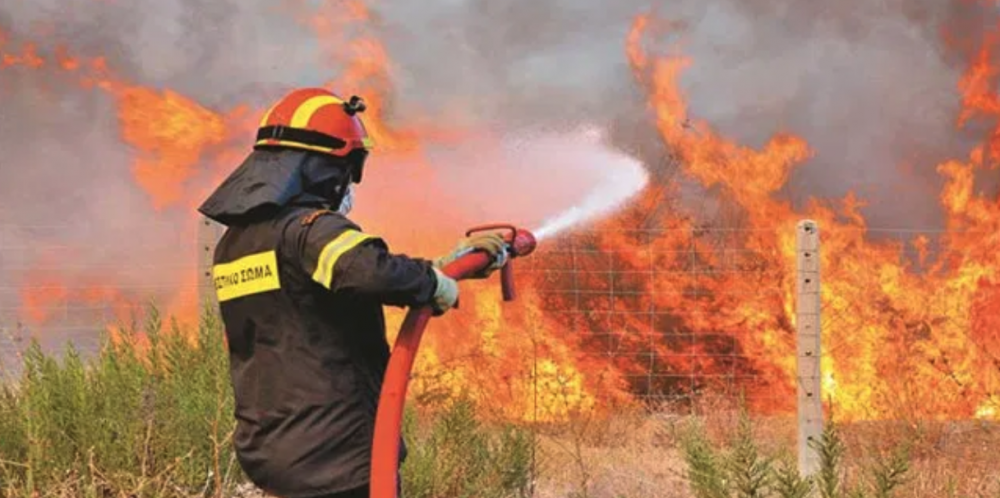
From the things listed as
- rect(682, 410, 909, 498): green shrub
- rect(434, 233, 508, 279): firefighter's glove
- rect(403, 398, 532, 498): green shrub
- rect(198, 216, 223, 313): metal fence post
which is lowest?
rect(682, 410, 909, 498): green shrub

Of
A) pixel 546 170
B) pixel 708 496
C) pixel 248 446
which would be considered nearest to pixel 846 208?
pixel 546 170

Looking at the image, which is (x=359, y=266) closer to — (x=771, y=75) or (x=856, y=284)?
(x=856, y=284)

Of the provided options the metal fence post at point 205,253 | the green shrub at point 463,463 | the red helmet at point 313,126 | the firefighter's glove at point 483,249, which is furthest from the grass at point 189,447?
the red helmet at point 313,126

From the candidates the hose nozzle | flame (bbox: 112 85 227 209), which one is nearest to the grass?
the hose nozzle

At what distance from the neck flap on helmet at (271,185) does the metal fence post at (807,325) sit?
341cm

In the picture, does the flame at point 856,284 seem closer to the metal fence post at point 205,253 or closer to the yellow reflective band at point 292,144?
the metal fence post at point 205,253

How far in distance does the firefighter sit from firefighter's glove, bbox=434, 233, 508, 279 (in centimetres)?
10

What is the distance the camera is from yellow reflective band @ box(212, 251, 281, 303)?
2604 mm

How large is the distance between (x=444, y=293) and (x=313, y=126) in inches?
24.2

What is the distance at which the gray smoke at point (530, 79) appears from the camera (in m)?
10.7

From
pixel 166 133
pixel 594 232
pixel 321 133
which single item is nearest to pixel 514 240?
pixel 321 133

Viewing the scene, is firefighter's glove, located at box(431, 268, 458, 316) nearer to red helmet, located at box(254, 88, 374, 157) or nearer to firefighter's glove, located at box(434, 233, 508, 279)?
firefighter's glove, located at box(434, 233, 508, 279)

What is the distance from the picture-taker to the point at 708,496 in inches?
132

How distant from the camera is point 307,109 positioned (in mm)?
2756
